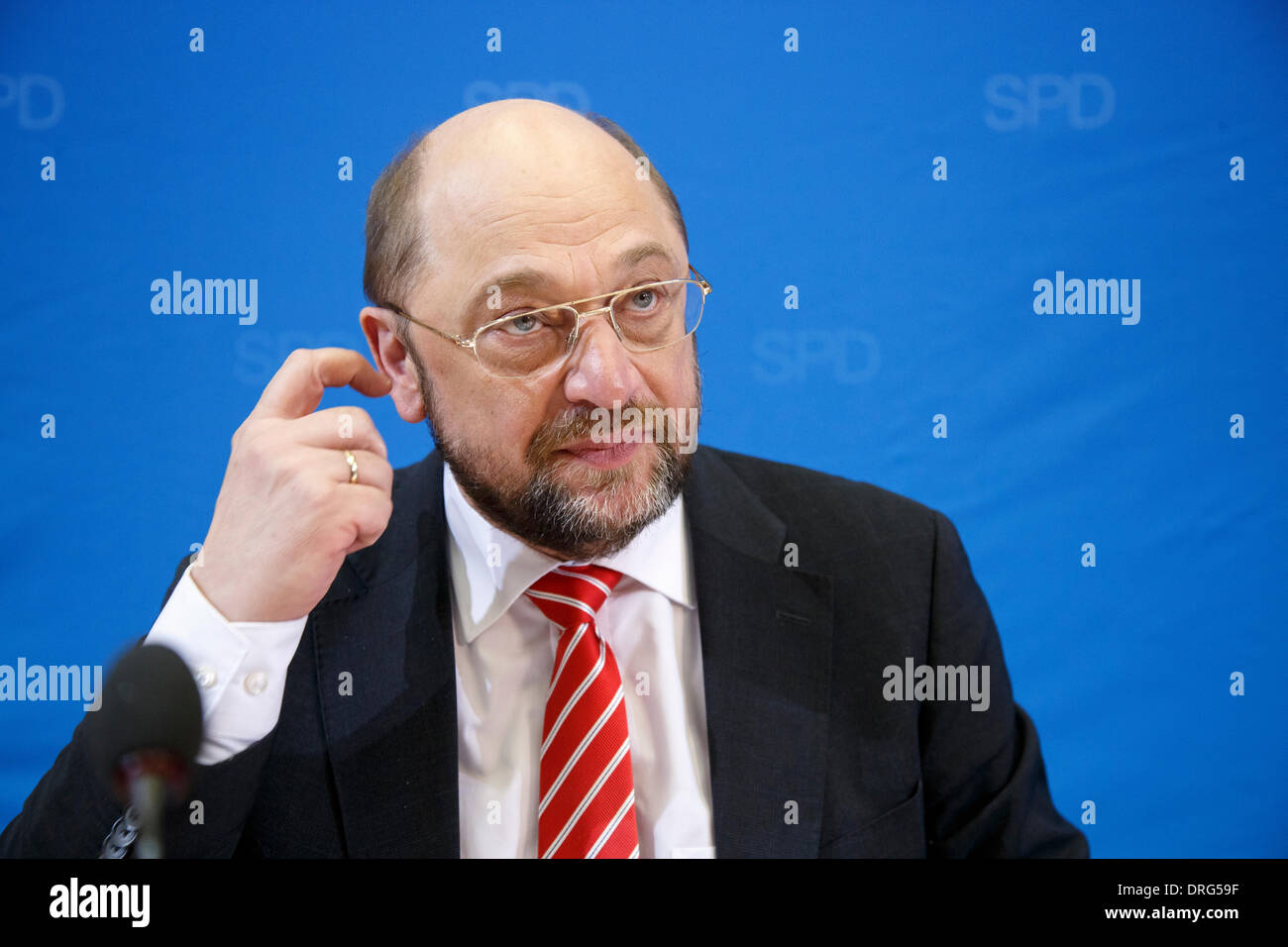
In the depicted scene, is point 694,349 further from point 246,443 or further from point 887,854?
point 887,854

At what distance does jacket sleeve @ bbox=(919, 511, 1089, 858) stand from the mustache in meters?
Answer: 0.69

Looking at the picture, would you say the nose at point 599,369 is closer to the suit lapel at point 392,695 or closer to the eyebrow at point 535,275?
the eyebrow at point 535,275

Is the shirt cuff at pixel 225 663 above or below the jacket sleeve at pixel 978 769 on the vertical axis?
above

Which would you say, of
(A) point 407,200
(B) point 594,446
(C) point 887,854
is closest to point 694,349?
(B) point 594,446

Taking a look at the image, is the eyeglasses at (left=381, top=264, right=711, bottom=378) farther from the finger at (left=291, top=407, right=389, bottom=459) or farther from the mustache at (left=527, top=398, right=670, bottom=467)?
the finger at (left=291, top=407, right=389, bottom=459)

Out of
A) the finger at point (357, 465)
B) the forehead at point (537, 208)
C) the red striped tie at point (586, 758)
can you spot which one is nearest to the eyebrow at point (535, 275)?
the forehead at point (537, 208)

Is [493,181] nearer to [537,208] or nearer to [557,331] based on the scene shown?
[537,208]

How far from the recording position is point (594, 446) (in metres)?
1.90

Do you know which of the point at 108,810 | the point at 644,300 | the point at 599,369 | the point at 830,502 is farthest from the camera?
the point at 830,502

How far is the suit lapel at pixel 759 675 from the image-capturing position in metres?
1.89

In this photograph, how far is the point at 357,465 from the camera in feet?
5.88

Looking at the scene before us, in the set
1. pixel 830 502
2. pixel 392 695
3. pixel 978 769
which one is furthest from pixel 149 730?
pixel 978 769

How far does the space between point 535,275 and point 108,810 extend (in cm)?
107

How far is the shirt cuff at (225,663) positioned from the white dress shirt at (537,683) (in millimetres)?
19
